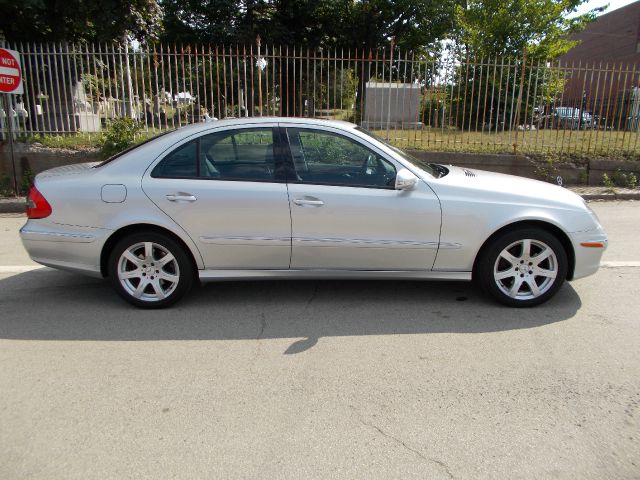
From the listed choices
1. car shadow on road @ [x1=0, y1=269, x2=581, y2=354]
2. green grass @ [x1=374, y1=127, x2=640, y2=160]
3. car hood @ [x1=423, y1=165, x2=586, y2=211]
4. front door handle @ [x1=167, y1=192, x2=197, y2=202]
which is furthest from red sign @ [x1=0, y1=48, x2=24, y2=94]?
car hood @ [x1=423, y1=165, x2=586, y2=211]

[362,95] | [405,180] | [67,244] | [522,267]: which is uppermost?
[362,95]

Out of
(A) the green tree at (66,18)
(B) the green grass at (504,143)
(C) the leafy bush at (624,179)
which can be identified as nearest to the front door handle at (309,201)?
(B) the green grass at (504,143)

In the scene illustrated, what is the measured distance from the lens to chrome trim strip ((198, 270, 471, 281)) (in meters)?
4.29

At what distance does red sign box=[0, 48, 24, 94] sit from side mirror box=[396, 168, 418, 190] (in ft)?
25.6

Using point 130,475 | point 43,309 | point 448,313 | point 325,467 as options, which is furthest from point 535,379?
point 43,309

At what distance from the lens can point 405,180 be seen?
4.07m

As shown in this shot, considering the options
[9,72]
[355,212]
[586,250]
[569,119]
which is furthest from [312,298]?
[569,119]

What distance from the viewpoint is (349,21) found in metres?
26.2

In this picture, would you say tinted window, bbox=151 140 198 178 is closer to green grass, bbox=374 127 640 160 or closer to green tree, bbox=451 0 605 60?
green grass, bbox=374 127 640 160

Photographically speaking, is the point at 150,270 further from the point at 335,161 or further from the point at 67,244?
the point at 335,161

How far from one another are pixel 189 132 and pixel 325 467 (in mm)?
2979

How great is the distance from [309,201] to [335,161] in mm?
461

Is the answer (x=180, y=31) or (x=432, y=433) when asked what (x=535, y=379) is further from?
(x=180, y=31)

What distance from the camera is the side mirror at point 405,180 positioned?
4070 mm
